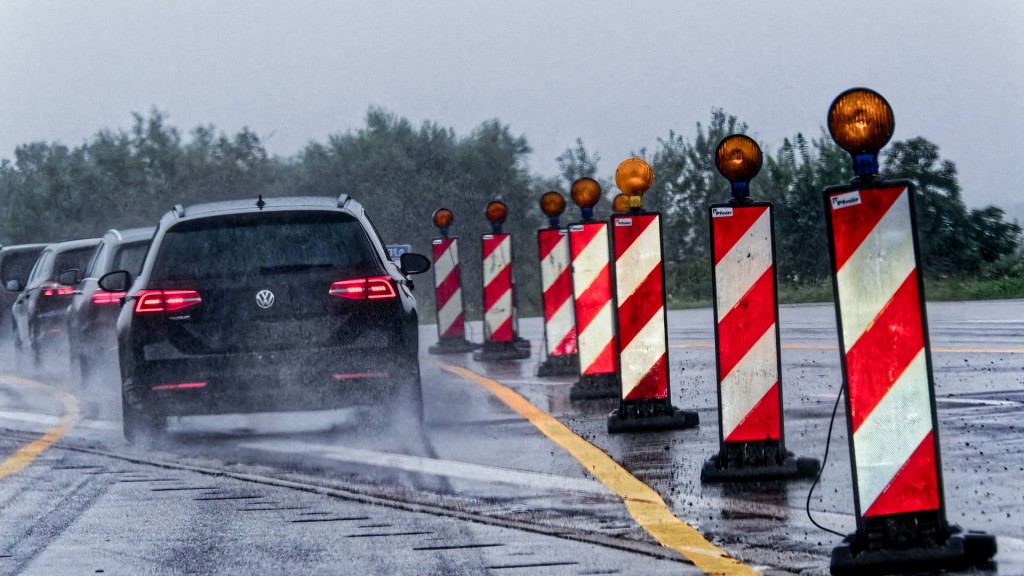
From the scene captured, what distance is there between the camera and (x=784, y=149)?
2984cm

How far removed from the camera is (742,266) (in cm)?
693

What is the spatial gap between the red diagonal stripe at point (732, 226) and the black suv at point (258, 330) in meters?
2.95

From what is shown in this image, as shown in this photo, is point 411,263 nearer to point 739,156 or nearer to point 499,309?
point 739,156

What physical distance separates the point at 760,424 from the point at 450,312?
11.3 m

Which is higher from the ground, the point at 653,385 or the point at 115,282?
the point at 115,282

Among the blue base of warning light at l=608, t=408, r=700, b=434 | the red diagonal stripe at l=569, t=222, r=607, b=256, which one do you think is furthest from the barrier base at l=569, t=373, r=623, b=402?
the blue base of warning light at l=608, t=408, r=700, b=434

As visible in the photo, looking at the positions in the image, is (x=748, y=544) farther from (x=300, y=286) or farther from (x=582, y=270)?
(x=582, y=270)

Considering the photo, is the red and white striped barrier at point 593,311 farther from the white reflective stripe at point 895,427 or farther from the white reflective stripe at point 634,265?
the white reflective stripe at point 895,427

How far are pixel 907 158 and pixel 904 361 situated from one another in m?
20.6

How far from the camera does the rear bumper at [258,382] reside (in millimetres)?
9125

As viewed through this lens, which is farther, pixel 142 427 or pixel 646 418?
pixel 142 427

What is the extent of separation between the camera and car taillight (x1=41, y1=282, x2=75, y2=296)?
18.6 m

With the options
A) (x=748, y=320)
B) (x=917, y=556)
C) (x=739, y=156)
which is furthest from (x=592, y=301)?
(x=917, y=556)

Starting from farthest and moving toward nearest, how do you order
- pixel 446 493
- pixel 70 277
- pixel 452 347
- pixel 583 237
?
pixel 452 347 → pixel 70 277 → pixel 583 237 → pixel 446 493
